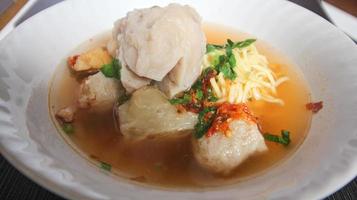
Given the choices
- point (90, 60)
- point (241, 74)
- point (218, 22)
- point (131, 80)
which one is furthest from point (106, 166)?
point (218, 22)

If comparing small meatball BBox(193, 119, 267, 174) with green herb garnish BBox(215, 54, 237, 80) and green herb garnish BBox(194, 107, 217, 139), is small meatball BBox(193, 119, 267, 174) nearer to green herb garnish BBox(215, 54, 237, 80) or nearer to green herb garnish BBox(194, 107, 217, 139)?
green herb garnish BBox(194, 107, 217, 139)

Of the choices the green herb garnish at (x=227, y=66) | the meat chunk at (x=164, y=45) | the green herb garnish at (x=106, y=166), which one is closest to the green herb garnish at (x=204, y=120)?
the meat chunk at (x=164, y=45)

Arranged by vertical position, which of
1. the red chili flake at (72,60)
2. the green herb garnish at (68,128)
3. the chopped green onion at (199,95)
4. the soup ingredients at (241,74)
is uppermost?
the red chili flake at (72,60)

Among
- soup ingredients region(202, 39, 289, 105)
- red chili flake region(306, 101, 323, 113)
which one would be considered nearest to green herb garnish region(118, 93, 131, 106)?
soup ingredients region(202, 39, 289, 105)

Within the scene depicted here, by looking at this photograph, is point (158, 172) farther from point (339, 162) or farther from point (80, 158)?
point (339, 162)

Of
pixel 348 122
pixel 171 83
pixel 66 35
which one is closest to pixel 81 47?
pixel 66 35

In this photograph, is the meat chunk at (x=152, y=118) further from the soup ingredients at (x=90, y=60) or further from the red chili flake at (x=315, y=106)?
the red chili flake at (x=315, y=106)

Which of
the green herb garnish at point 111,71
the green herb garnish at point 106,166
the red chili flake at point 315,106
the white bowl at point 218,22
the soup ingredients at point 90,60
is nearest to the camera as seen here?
the white bowl at point 218,22
